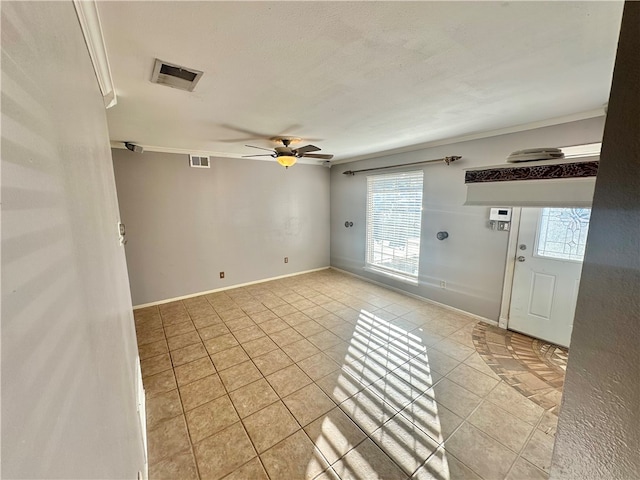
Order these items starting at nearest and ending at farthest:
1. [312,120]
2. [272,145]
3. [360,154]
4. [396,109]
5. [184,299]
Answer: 1. [396,109]
2. [312,120]
3. [272,145]
4. [184,299]
5. [360,154]

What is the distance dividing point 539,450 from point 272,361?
83.4 inches

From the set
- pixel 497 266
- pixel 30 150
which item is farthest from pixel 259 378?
pixel 497 266

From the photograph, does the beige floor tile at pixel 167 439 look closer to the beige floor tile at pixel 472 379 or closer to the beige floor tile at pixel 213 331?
the beige floor tile at pixel 213 331

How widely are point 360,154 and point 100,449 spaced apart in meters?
4.46

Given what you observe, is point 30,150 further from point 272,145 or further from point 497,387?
point 272,145

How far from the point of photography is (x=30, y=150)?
418 millimetres

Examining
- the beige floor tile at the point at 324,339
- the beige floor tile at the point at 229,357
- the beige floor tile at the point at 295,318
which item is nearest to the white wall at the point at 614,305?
the beige floor tile at the point at 324,339

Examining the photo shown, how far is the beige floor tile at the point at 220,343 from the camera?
2795mm

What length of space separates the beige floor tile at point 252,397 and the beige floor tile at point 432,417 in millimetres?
1067

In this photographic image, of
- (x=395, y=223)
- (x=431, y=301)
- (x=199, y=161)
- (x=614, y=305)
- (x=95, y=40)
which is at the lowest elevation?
(x=431, y=301)

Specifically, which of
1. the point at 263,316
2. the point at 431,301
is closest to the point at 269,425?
the point at 263,316

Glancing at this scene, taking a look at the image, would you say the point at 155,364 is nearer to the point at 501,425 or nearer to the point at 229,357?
the point at 229,357

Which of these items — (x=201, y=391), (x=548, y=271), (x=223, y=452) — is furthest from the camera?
(x=548, y=271)

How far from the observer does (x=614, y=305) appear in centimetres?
50
